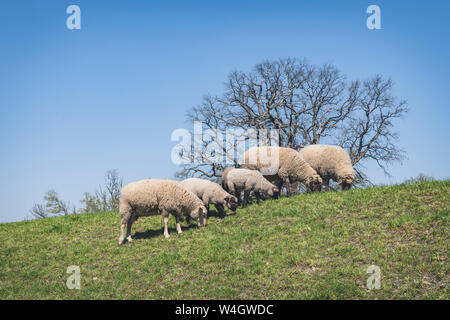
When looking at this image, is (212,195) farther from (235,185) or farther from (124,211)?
(124,211)

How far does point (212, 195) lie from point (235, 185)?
2.25 m

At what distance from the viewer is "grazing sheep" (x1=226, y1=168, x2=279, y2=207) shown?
18.2 metres

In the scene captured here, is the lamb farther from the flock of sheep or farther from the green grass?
the green grass

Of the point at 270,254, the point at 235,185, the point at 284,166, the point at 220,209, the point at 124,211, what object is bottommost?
the point at 270,254

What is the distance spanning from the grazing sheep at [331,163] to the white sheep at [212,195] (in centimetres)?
642

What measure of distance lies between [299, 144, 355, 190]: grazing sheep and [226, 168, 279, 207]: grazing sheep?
11.6ft

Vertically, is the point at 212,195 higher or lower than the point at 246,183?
lower

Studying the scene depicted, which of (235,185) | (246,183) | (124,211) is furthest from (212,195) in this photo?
(124,211)

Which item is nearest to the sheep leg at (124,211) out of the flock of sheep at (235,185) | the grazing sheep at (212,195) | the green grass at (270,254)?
the flock of sheep at (235,185)

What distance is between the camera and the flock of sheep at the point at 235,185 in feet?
45.5

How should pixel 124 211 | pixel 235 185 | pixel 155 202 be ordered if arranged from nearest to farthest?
pixel 124 211, pixel 155 202, pixel 235 185

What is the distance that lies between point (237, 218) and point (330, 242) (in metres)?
4.92

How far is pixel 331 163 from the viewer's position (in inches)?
789

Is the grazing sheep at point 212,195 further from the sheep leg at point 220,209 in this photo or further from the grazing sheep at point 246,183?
the grazing sheep at point 246,183
